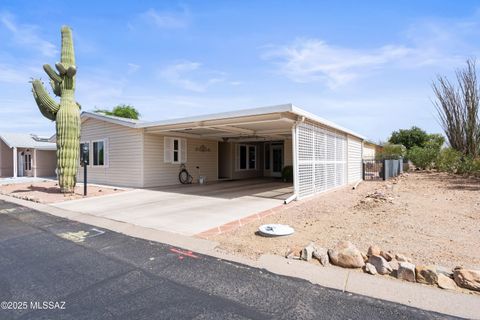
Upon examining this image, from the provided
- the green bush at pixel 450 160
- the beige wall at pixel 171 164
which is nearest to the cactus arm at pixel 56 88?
the beige wall at pixel 171 164

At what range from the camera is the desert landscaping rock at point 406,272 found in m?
3.26

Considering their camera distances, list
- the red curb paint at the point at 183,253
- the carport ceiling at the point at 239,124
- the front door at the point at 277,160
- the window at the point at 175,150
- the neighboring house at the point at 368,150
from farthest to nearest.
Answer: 1. the neighboring house at the point at 368,150
2. the front door at the point at 277,160
3. the window at the point at 175,150
4. the carport ceiling at the point at 239,124
5. the red curb paint at the point at 183,253

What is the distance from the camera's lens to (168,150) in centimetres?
1358

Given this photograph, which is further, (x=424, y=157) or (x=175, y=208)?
(x=424, y=157)

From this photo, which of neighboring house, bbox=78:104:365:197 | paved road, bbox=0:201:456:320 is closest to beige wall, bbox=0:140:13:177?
neighboring house, bbox=78:104:365:197

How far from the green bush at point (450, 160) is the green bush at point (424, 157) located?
0.86 m

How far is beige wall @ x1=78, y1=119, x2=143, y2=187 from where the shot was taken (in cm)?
1268

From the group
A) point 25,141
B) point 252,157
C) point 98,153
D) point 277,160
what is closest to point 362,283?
point 98,153

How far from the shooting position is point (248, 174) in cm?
1834

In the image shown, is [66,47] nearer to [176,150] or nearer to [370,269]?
[176,150]

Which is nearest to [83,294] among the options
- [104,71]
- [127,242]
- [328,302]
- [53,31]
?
[127,242]

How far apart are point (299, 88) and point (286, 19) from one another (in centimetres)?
635

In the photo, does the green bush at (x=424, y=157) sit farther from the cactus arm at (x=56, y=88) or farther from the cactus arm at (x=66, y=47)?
the cactus arm at (x=56, y=88)

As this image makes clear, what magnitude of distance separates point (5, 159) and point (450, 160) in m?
29.2
